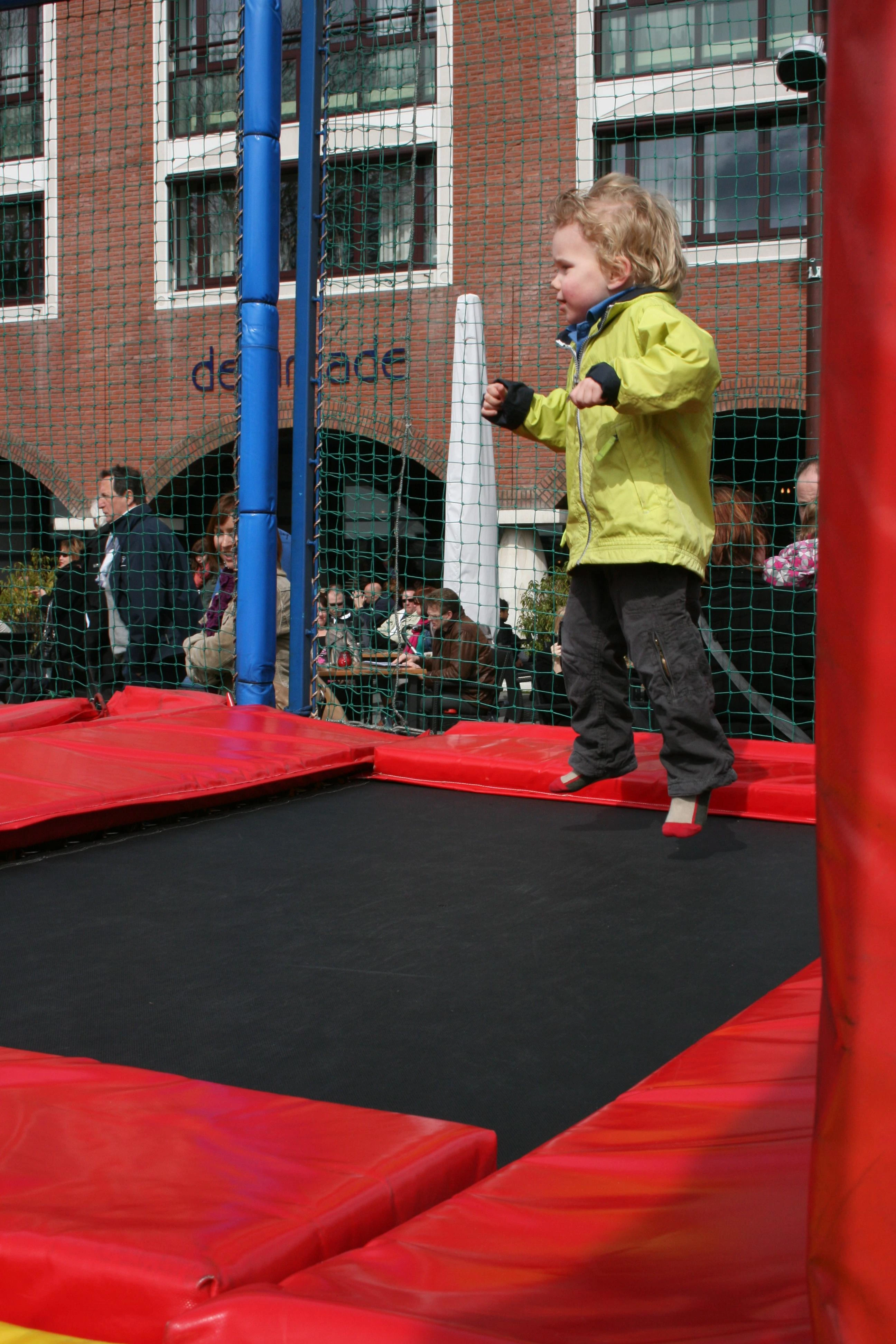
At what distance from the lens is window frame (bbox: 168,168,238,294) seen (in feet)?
20.2

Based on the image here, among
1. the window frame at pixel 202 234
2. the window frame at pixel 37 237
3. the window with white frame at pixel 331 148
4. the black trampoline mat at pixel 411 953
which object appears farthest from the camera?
the window frame at pixel 37 237

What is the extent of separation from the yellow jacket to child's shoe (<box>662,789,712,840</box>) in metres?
0.36

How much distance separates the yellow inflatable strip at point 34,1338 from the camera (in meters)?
0.55

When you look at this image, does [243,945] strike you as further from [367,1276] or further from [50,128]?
[50,128]

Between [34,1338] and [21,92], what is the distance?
29.9ft

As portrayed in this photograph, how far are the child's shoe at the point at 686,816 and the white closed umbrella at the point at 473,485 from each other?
2.74m

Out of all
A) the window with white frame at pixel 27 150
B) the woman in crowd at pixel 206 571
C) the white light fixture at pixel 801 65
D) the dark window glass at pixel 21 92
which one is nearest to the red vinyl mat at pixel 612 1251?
the woman in crowd at pixel 206 571

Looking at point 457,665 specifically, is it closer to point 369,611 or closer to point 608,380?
point 369,611

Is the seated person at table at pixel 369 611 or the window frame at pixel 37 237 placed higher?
the window frame at pixel 37 237

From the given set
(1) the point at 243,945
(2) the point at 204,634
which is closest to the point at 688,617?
(1) the point at 243,945

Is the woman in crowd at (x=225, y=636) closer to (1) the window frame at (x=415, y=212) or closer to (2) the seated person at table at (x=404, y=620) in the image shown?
(2) the seated person at table at (x=404, y=620)

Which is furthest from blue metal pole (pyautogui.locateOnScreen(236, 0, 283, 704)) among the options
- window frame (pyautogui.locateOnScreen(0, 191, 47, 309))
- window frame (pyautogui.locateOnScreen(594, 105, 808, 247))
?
window frame (pyautogui.locateOnScreen(0, 191, 47, 309))

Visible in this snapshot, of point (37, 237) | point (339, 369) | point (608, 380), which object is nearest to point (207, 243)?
point (339, 369)

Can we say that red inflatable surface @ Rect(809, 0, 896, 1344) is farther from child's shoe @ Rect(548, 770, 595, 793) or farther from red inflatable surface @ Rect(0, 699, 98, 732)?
red inflatable surface @ Rect(0, 699, 98, 732)
